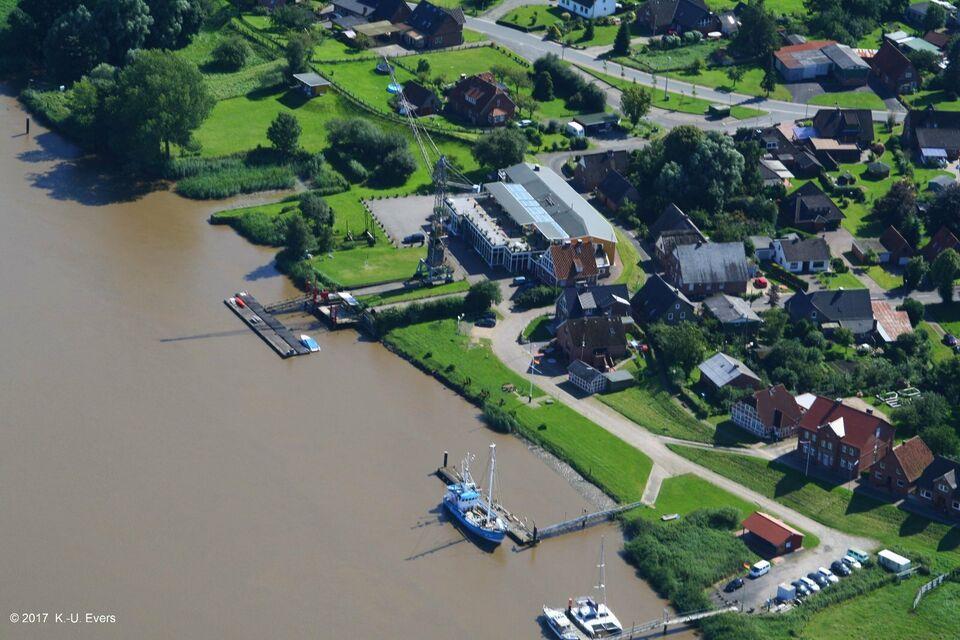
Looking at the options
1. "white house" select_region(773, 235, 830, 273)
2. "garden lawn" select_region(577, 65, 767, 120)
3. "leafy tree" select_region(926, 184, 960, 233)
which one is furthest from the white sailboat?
"garden lawn" select_region(577, 65, 767, 120)

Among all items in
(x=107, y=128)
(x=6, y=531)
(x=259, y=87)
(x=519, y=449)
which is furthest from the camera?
(x=259, y=87)

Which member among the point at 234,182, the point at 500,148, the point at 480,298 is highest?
the point at 500,148

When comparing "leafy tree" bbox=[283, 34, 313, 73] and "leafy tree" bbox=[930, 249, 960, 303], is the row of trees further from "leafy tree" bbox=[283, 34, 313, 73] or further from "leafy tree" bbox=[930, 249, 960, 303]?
"leafy tree" bbox=[930, 249, 960, 303]

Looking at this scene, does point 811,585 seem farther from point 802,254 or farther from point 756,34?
point 756,34

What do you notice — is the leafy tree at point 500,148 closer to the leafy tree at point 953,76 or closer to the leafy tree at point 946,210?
the leafy tree at point 946,210

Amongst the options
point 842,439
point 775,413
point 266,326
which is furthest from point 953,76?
point 266,326

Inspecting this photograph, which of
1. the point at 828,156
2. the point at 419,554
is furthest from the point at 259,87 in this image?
the point at 419,554

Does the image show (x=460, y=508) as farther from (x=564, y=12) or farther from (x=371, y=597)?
(x=564, y=12)
